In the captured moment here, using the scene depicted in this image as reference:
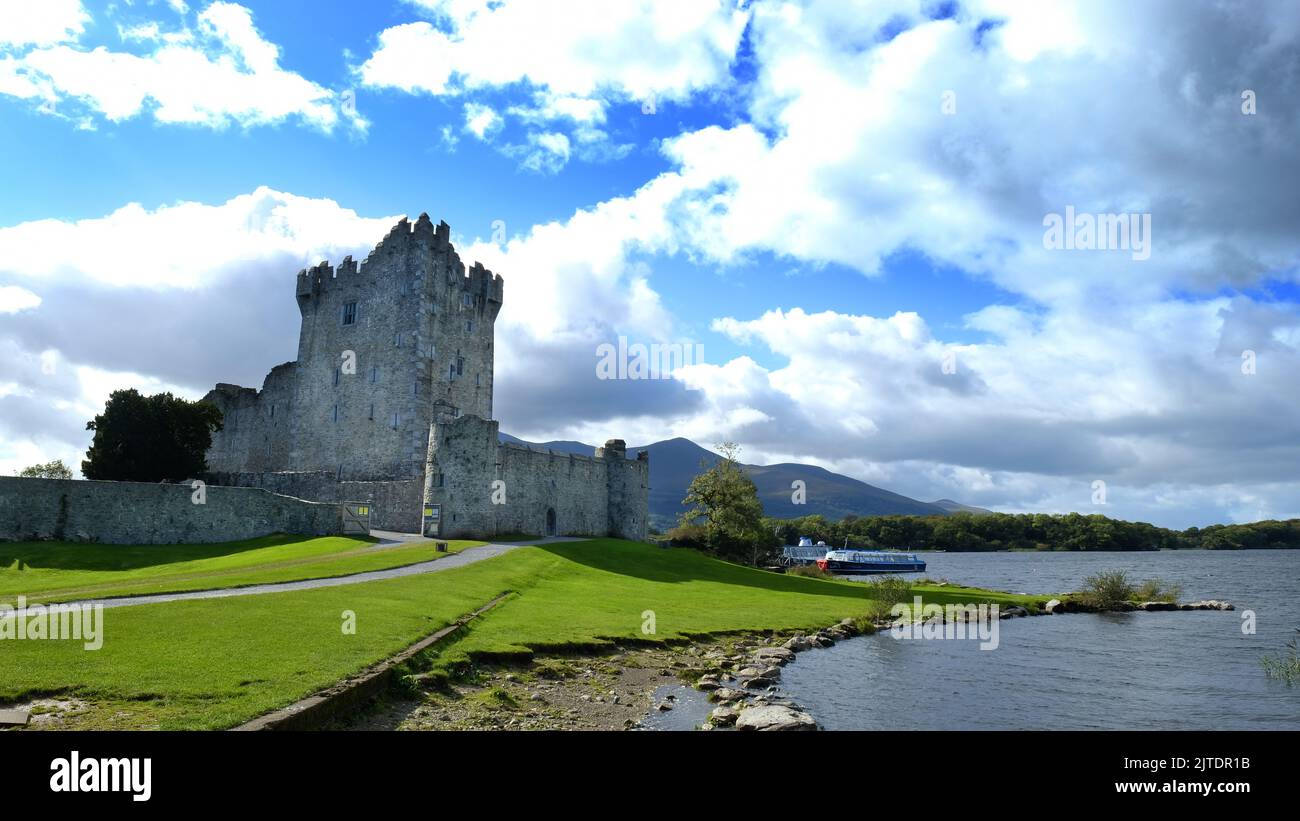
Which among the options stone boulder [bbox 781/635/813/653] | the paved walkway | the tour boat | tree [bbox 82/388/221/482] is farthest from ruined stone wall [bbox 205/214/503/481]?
the tour boat

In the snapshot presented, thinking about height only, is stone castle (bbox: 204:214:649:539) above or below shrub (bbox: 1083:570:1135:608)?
above

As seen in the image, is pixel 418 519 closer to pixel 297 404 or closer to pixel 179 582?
pixel 297 404

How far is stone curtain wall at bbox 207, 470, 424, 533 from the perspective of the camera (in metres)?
51.9

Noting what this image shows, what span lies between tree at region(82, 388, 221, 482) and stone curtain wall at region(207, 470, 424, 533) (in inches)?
203

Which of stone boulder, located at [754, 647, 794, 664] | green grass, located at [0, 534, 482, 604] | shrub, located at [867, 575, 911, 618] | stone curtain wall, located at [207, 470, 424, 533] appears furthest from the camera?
stone curtain wall, located at [207, 470, 424, 533]

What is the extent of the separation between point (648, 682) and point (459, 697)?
5.61 metres

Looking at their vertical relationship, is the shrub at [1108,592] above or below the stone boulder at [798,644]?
below

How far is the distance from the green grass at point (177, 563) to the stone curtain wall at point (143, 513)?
4.34 ft

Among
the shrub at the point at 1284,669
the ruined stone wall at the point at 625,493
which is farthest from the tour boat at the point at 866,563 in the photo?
the shrub at the point at 1284,669

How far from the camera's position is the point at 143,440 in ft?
184

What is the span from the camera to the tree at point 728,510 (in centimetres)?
6894

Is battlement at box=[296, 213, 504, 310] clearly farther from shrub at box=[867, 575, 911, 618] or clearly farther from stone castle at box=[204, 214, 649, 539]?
shrub at box=[867, 575, 911, 618]

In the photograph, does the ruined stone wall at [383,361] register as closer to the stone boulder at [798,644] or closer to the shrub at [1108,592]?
the stone boulder at [798,644]

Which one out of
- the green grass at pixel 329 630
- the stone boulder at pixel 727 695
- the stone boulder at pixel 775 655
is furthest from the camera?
the stone boulder at pixel 775 655
